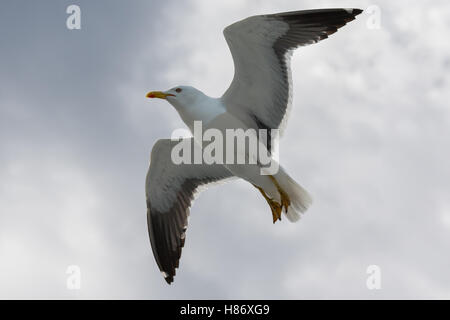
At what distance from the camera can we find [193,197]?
8.38 metres

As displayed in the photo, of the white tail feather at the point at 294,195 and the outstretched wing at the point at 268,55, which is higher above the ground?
the outstretched wing at the point at 268,55

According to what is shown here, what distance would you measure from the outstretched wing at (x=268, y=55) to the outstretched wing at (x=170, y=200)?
1.34 m

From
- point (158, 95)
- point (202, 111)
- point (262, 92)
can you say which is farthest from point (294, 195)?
point (158, 95)

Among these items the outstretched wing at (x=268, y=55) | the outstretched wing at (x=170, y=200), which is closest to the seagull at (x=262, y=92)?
the outstretched wing at (x=268, y=55)

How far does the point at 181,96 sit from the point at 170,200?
1.81 metres

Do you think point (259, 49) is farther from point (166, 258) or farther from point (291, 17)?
point (166, 258)

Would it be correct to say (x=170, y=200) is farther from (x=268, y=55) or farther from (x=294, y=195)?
(x=268, y=55)

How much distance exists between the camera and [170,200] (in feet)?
27.4

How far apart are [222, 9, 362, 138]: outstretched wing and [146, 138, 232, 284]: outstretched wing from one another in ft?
4.39

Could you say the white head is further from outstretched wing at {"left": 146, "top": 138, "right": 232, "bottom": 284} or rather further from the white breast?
outstretched wing at {"left": 146, "top": 138, "right": 232, "bottom": 284}

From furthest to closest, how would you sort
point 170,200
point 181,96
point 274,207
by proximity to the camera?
1. point 170,200
2. point 274,207
3. point 181,96

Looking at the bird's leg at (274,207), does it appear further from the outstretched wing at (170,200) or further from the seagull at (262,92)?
the outstretched wing at (170,200)

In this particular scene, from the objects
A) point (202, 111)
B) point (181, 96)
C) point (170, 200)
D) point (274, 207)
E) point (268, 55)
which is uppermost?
point (268, 55)

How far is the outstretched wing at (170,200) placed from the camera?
320 inches
